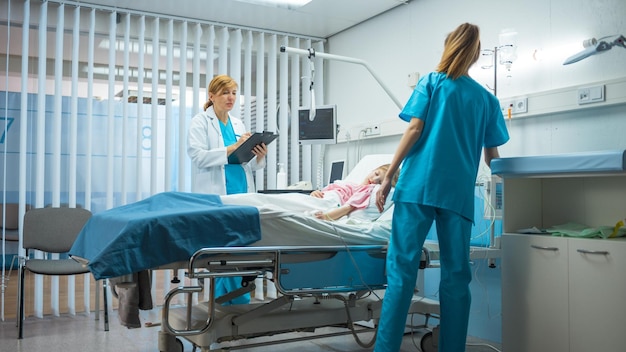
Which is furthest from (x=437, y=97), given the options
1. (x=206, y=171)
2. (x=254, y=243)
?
(x=206, y=171)

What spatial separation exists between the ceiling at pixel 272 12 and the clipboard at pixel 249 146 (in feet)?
4.46

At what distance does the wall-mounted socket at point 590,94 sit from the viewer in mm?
2820

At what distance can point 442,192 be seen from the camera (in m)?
2.38

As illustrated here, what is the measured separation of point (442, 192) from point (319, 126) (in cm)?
186

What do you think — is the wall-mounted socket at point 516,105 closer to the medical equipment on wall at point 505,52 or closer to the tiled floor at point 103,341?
the medical equipment on wall at point 505,52

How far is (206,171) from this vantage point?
351cm

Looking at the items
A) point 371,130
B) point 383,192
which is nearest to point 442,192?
point 383,192

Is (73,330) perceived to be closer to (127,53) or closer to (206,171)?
(206,171)

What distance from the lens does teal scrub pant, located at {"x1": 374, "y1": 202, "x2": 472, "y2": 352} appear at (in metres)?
2.37

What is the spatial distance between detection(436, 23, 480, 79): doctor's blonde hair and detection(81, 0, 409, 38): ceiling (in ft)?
5.95

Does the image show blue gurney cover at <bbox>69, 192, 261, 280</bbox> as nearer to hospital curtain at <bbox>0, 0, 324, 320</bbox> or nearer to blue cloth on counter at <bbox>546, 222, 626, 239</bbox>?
blue cloth on counter at <bbox>546, 222, 626, 239</bbox>

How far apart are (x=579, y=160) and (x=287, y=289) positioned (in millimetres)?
1235

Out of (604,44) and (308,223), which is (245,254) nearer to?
(308,223)

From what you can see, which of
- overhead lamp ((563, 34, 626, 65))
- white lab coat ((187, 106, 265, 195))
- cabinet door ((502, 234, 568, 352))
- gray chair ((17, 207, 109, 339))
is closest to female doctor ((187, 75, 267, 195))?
white lab coat ((187, 106, 265, 195))
